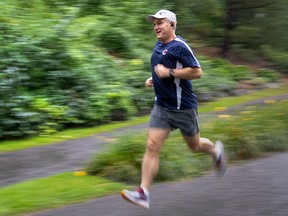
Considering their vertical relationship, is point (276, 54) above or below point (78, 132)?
below

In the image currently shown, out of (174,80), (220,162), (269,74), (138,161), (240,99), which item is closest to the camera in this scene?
(174,80)

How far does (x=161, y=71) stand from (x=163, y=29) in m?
0.45

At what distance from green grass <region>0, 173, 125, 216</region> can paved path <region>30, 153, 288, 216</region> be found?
177 mm

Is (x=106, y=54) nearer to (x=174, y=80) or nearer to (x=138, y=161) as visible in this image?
(x=138, y=161)

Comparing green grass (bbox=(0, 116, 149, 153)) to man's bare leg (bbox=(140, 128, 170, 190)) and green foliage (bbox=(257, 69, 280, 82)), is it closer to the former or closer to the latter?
man's bare leg (bbox=(140, 128, 170, 190))

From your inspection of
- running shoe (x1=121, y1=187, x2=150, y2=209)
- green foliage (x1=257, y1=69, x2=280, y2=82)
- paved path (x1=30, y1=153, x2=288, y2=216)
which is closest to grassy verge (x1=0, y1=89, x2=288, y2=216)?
paved path (x1=30, y1=153, x2=288, y2=216)

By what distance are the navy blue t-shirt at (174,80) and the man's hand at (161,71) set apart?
8 centimetres

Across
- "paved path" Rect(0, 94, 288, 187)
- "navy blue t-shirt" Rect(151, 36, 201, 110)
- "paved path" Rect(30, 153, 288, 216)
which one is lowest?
"paved path" Rect(0, 94, 288, 187)

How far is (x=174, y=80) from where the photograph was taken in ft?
19.5

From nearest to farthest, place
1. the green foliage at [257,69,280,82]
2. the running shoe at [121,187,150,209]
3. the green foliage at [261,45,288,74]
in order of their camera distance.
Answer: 1. the running shoe at [121,187,150,209]
2. the green foliage at [257,69,280,82]
3. the green foliage at [261,45,288,74]

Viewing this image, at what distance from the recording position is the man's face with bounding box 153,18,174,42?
5949 millimetres

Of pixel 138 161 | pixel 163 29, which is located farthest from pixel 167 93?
pixel 138 161

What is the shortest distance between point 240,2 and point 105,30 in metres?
4.38

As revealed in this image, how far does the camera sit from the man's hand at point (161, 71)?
19.0 feet
